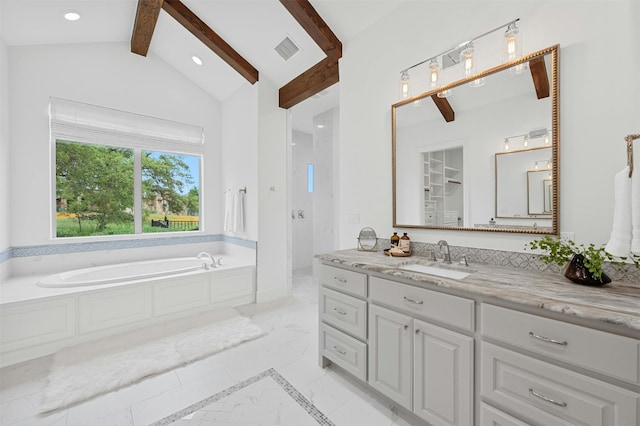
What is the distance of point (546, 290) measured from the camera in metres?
1.15

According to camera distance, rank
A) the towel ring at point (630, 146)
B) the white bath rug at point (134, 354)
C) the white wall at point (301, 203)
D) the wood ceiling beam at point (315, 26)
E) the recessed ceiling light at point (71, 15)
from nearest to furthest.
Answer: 1. the towel ring at point (630, 146)
2. the white bath rug at point (134, 354)
3. the wood ceiling beam at point (315, 26)
4. the recessed ceiling light at point (71, 15)
5. the white wall at point (301, 203)

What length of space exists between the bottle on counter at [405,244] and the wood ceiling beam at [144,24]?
3271 mm

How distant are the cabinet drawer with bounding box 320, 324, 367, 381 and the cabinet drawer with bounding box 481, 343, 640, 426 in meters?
0.74

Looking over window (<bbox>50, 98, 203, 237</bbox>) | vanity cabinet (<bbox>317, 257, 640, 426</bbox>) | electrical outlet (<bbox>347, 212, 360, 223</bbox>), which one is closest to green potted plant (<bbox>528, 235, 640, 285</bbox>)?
vanity cabinet (<bbox>317, 257, 640, 426</bbox>)

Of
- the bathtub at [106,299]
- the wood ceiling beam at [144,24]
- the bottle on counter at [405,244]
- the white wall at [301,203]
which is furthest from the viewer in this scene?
the white wall at [301,203]

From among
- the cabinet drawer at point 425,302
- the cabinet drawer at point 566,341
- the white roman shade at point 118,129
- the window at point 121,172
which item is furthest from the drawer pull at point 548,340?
the white roman shade at point 118,129

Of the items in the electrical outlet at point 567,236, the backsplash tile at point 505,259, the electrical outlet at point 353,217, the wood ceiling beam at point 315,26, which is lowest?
the backsplash tile at point 505,259

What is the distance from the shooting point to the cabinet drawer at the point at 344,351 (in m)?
1.76

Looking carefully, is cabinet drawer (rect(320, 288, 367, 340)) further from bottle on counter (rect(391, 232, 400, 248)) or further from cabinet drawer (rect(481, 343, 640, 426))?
cabinet drawer (rect(481, 343, 640, 426))

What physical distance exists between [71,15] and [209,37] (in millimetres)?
1287

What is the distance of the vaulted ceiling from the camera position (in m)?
2.44

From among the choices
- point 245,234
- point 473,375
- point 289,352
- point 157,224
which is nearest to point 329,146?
point 245,234

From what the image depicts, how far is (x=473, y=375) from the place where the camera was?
1.24m

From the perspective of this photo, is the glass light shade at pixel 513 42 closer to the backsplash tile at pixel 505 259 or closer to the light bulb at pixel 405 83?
the light bulb at pixel 405 83
